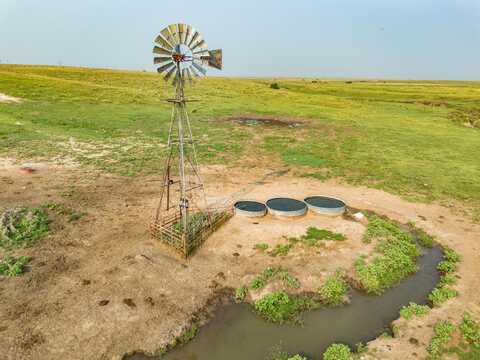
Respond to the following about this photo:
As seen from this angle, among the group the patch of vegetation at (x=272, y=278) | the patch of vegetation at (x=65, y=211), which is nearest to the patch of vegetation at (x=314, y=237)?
the patch of vegetation at (x=272, y=278)

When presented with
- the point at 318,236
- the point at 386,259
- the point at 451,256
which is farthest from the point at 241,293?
the point at 451,256

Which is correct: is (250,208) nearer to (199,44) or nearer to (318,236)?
(318,236)

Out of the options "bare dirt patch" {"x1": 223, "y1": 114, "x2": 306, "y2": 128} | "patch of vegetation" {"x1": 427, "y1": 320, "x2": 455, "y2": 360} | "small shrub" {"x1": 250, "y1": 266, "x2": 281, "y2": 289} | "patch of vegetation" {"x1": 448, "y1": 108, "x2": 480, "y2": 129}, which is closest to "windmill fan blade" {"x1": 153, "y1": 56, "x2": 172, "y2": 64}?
"small shrub" {"x1": 250, "y1": 266, "x2": 281, "y2": 289}

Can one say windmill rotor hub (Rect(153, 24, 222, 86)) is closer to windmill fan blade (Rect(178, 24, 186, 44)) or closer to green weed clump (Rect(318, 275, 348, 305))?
windmill fan blade (Rect(178, 24, 186, 44))

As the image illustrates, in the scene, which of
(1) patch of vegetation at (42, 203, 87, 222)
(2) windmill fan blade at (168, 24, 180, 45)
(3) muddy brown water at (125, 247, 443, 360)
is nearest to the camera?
(3) muddy brown water at (125, 247, 443, 360)

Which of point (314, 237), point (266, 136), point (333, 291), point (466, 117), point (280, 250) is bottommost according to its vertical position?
point (333, 291)

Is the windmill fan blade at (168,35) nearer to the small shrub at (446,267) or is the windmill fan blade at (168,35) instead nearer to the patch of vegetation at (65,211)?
the patch of vegetation at (65,211)
